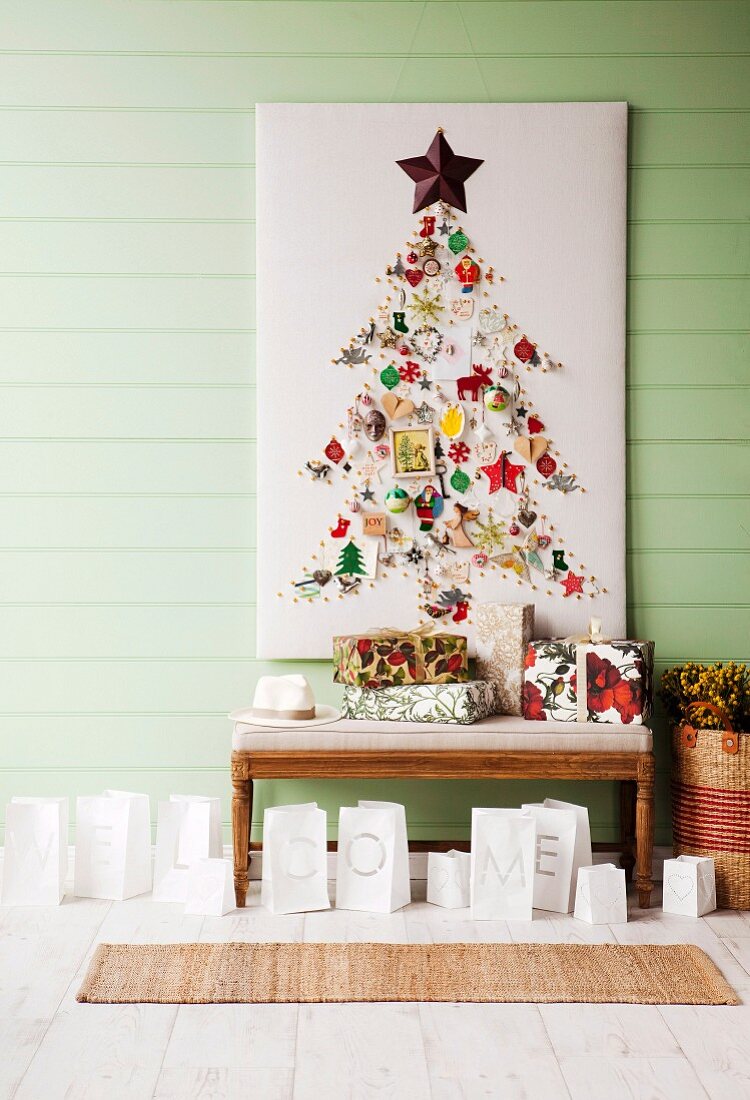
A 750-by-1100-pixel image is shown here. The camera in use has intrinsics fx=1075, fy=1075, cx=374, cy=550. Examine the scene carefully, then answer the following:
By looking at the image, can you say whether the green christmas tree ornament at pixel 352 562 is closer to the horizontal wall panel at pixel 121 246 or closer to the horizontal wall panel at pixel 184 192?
the horizontal wall panel at pixel 121 246

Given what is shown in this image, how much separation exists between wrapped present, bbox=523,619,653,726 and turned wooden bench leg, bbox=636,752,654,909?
0.40 feet

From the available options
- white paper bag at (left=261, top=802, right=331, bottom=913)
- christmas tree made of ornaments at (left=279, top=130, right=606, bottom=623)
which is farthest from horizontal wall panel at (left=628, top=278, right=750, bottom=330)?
white paper bag at (left=261, top=802, right=331, bottom=913)

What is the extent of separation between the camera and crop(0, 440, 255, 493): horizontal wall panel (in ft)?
10.6

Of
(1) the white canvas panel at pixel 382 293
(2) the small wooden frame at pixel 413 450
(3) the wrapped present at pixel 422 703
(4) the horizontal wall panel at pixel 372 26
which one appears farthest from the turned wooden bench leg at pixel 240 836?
(4) the horizontal wall panel at pixel 372 26

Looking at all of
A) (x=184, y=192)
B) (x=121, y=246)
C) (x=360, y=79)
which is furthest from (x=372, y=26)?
(x=121, y=246)

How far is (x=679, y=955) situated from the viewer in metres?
2.54

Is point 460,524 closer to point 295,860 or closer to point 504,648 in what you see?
point 504,648

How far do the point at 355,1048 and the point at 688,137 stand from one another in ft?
8.70

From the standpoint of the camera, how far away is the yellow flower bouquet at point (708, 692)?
2998mm

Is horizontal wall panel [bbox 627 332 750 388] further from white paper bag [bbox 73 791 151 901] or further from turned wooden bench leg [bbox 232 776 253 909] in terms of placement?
white paper bag [bbox 73 791 151 901]

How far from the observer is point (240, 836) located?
288 centimetres

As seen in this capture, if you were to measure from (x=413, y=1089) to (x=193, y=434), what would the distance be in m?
1.94

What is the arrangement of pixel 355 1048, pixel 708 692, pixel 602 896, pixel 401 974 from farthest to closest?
1. pixel 708 692
2. pixel 602 896
3. pixel 401 974
4. pixel 355 1048

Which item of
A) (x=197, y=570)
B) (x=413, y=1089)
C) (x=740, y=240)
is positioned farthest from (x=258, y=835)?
(x=740, y=240)
